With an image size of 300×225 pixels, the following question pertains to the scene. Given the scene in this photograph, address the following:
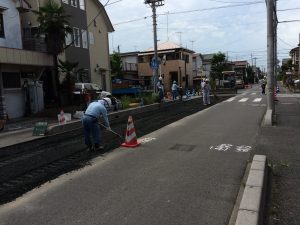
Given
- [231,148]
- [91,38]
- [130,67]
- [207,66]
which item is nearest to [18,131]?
[231,148]

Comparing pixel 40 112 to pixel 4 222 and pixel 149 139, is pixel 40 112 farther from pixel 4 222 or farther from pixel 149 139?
pixel 4 222

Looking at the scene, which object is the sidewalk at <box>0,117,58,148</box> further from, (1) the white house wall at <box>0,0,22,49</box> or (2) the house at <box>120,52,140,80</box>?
(2) the house at <box>120,52,140,80</box>

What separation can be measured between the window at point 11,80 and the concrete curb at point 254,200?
16589 mm

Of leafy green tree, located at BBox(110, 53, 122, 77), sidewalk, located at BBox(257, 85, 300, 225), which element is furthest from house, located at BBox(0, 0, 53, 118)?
leafy green tree, located at BBox(110, 53, 122, 77)

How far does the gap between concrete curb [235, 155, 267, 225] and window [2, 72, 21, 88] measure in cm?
1659

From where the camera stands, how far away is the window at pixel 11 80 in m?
20.6

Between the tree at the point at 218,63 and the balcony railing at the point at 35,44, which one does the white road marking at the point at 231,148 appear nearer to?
the balcony railing at the point at 35,44

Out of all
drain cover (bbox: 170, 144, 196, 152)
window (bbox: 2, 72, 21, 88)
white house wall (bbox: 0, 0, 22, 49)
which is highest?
white house wall (bbox: 0, 0, 22, 49)

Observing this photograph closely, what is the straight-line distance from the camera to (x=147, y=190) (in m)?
6.57

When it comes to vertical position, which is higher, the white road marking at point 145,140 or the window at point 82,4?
the window at point 82,4

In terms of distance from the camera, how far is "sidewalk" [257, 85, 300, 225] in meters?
5.56

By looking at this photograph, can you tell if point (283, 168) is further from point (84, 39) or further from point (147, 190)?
point (84, 39)

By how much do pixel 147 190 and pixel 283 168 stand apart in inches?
126

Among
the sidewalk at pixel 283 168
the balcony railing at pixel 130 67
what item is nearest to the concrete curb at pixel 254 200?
the sidewalk at pixel 283 168
